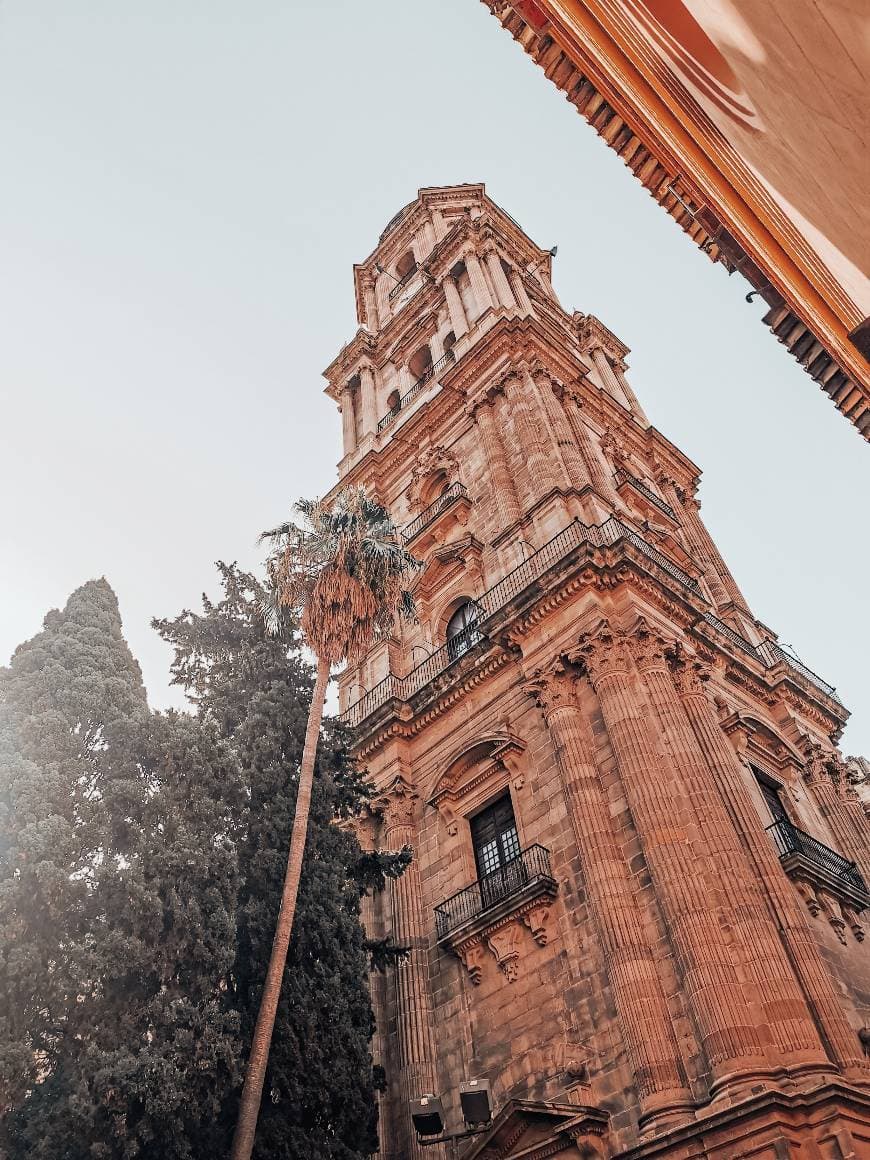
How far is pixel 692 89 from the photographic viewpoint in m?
6.83

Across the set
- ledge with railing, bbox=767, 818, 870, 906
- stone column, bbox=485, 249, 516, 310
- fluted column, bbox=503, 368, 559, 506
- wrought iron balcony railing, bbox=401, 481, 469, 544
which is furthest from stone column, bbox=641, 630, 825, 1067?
stone column, bbox=485, 249, 516, 310

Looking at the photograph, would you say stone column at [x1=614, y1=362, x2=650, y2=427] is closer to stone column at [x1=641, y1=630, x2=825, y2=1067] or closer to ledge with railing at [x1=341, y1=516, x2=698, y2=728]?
ledge with railing at [x1=341, y1=516, x2=698, y2=728]

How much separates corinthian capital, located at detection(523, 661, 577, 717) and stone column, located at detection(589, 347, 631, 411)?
16.4 m

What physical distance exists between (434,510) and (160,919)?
1517cm

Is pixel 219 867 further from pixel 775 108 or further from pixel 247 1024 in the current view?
pixel 775 108

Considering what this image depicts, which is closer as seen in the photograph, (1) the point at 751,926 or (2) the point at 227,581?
(1) the point at 751,926

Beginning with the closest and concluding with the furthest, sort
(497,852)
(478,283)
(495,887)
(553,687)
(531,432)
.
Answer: (495,887), (553,687), (497,852), (531,432), (478,283)

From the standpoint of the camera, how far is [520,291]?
103 feet

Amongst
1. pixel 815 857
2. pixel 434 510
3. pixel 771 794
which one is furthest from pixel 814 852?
pixel 434 510

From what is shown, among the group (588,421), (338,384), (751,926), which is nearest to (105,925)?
(751,926)

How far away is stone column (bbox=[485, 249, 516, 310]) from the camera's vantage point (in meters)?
29.4

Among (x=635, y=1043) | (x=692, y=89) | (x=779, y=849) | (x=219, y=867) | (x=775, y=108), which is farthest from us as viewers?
(x=779, y=849)

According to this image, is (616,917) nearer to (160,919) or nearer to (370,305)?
(160,919)

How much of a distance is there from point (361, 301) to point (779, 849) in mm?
30927
